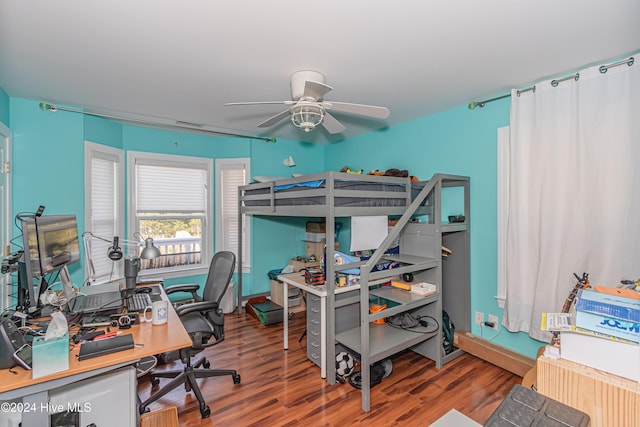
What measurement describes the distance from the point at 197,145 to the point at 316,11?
3135mm

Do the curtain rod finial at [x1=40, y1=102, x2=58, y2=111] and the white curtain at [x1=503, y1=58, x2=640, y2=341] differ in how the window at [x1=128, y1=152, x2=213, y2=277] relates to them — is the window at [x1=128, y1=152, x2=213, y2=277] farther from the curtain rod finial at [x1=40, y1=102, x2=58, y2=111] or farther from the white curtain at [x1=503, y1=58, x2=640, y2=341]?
the white curtain at [x1=503, y1=58, x2=640, y2=341]

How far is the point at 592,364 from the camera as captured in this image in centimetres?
95

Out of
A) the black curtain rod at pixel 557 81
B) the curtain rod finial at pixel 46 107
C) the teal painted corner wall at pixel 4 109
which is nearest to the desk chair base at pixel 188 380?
the teal painted corner wall at pixel 4 109

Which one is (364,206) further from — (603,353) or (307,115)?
(603,353)

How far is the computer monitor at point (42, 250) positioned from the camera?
161 cm

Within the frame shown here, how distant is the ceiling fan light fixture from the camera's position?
2135 millimetres

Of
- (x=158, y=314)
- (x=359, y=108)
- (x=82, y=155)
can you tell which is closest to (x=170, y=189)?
(x=82, y=155)

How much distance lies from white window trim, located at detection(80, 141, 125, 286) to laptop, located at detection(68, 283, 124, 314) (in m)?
0.86

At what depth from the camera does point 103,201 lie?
3.46 meters

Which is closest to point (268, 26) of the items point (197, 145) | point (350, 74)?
point (350, 74)

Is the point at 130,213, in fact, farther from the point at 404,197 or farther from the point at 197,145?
the point at 404,197

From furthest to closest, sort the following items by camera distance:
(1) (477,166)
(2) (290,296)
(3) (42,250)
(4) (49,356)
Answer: (2) (290,296) → (1) (477,166) → (3) (42,250) → (4) (49,356)

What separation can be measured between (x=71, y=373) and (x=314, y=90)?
1958 mm

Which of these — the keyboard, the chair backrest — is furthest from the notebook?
the chair backrest
